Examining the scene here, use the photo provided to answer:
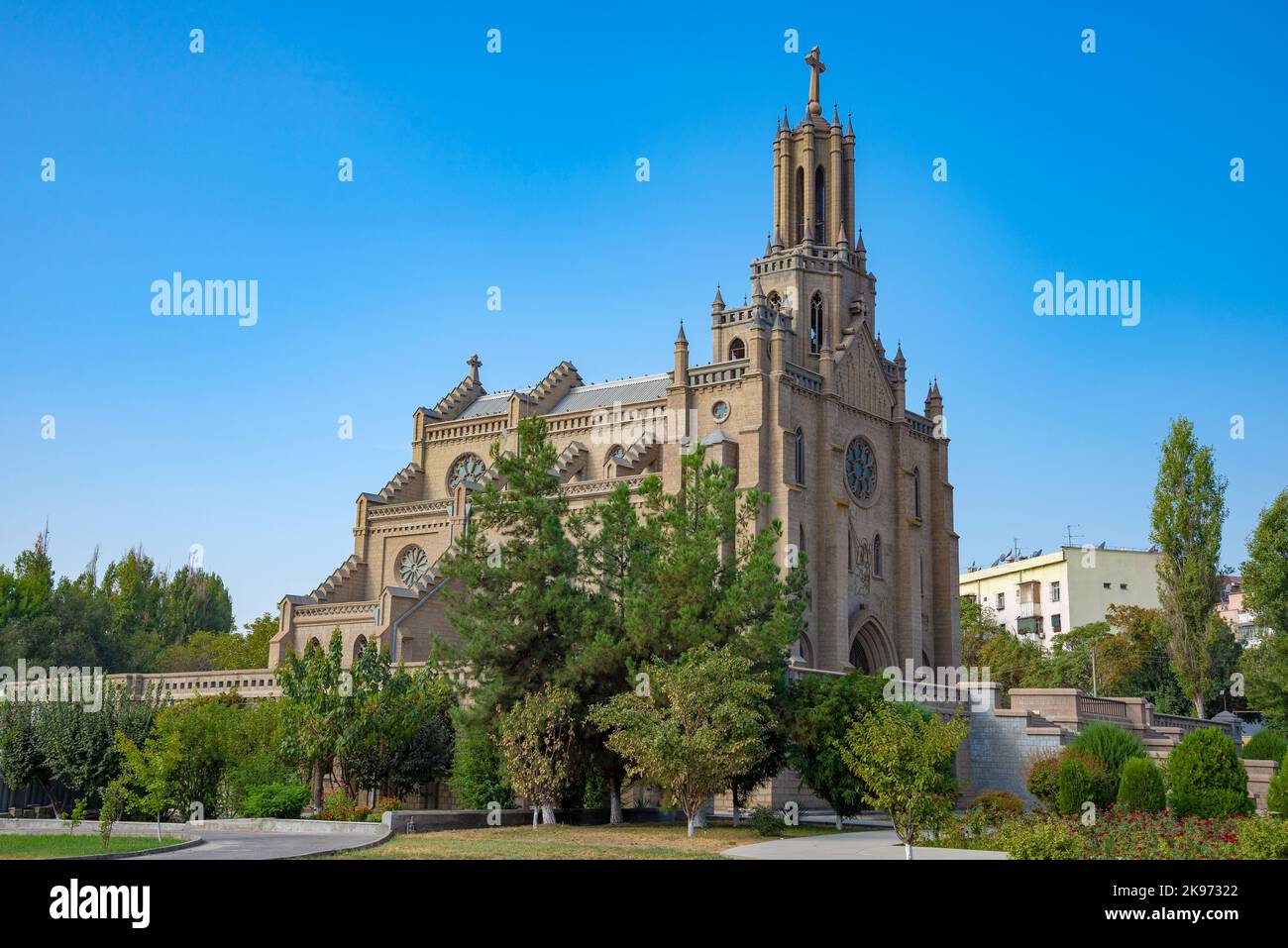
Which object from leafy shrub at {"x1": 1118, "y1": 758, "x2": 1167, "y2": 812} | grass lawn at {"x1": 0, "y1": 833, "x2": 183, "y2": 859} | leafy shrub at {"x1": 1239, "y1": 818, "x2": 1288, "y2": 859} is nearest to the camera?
leafy shrub at {"x1": 1239, "y1": 818, "x2": 1288, "y2": 859}

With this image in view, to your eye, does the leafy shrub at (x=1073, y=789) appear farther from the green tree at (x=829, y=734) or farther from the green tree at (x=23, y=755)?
the green tree at (x=23, y=755)

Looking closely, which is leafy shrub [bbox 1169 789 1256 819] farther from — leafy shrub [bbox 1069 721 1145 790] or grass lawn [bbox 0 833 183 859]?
grass lawn [bbox 0 833 183 859]

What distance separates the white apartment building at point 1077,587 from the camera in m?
78.4

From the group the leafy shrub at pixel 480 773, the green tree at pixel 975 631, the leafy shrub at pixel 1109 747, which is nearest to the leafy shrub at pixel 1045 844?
the leafy shrub at pixel 1109 747

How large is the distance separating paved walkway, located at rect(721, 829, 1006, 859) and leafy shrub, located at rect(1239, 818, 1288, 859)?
3.75m

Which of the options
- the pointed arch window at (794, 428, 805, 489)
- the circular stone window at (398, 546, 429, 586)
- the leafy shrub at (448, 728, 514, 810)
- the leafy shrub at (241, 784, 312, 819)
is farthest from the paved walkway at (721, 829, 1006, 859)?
the circular stone window at (398, 546, 429, 586)

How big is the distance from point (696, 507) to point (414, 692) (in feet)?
28.6

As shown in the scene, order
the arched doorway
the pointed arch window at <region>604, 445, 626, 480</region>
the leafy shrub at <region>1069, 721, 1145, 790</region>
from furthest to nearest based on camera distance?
the arched doorway, the pointed arch window at <region>604, 445, 626, 480</region>, the leafy shrub at <region>1069, 721, 1145, 790</region>

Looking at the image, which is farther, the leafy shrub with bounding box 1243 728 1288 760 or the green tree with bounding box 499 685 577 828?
the leafy shrub with bounding box 1243 728 1288 760

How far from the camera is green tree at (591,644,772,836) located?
25.4m

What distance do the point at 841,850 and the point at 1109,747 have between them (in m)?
10.7
